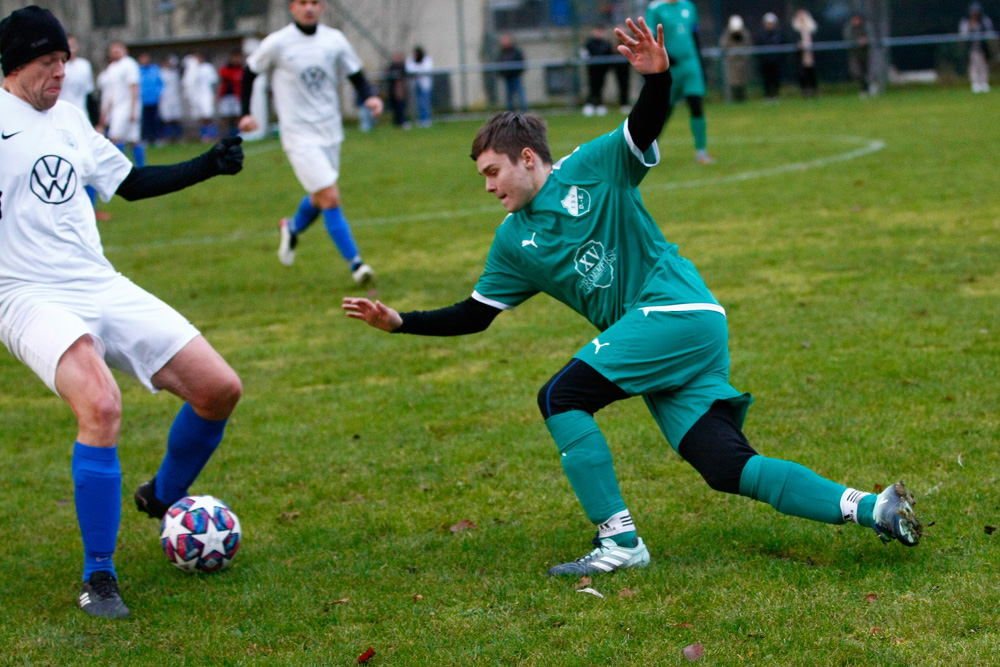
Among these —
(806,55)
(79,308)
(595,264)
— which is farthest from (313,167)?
(806,55)

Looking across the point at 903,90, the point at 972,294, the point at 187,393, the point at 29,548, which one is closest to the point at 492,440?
the point at 187,393

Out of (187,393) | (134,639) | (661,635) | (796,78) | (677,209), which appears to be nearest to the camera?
(661,635)

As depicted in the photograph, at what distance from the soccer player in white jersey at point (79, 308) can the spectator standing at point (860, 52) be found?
2604 cm

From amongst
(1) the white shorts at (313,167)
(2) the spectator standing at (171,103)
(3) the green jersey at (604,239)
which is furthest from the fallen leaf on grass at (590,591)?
(2) the spectator standing at (171,103)

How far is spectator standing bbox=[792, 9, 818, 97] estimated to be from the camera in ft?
90.7

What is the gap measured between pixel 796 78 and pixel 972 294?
22.9m

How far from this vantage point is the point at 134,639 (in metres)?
3.79

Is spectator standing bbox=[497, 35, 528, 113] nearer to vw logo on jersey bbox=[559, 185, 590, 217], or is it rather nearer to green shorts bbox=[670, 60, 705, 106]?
green shorts bbox=[670, 60, 705, 106]

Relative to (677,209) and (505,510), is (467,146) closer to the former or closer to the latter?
(677,209)

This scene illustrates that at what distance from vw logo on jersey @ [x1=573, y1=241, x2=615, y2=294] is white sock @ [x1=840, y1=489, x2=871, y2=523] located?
3.58 feet

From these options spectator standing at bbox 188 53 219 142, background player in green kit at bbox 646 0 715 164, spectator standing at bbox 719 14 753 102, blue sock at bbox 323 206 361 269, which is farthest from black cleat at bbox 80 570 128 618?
spectator standing at bbox 188 53 219 142

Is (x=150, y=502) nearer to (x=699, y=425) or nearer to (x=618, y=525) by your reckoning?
(x=618, y=525)

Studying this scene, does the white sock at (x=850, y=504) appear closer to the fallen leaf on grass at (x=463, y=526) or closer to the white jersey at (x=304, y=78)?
the fallen leaf on grass at (x=463, y=526)

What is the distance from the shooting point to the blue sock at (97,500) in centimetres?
404
